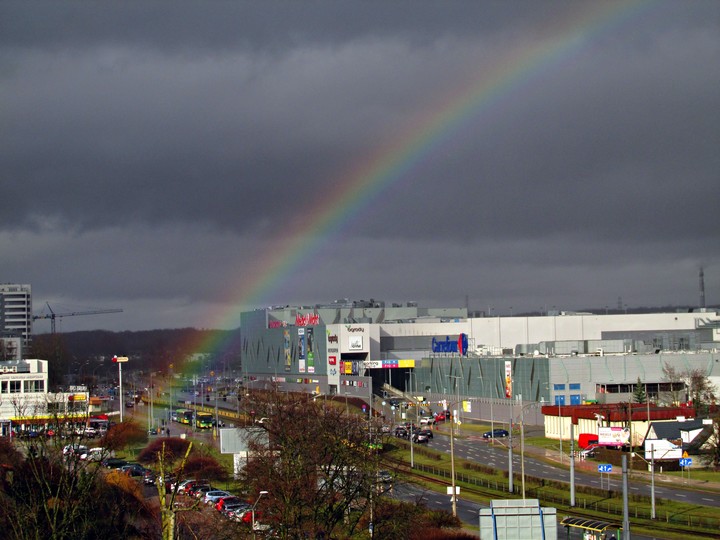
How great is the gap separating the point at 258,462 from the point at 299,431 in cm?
394

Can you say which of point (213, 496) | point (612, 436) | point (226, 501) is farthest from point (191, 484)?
point (612, 436)

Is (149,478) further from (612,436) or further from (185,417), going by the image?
(185,417)

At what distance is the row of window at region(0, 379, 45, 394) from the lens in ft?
412

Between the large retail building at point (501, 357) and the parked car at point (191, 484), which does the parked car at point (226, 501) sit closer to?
the parked car at point (191, 484)

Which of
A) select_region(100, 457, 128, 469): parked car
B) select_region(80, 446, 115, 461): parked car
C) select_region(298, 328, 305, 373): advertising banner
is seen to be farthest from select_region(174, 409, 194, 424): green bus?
select_region(298, 328, 305, 373): advertising banner

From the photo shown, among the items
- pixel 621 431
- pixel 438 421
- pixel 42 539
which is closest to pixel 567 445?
pixel 621 431

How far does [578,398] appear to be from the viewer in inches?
4619

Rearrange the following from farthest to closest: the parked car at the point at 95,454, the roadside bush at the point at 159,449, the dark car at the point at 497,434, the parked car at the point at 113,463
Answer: the dark car at the point at 497,434 < the roadside bush at the point at 159,449 < the parked car at the point at 113,463 < the parked car at the point at 95,454

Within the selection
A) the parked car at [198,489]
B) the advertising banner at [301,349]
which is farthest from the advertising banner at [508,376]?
the parked car at [198,489]

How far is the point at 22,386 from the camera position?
126000 mm

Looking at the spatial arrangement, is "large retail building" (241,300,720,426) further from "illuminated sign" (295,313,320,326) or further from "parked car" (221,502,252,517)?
"parked car" (221,502,252,517)

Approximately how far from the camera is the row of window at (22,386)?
126m

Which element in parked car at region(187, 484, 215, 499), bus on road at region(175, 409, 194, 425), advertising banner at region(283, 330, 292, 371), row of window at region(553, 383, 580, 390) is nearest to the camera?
parked car at region(187, 484, 215, 499)

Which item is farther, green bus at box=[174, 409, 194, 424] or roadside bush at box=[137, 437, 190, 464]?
green bus at box=[174, 409, 194, 424]
